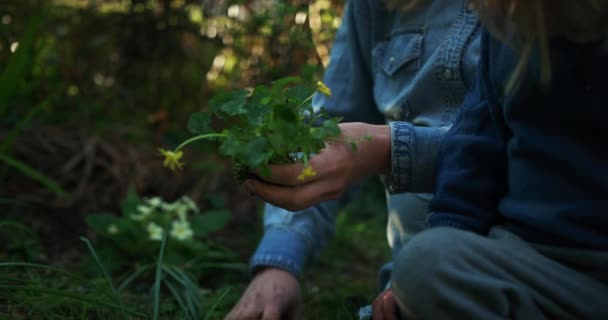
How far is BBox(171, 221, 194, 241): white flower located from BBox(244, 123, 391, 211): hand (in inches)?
32.9

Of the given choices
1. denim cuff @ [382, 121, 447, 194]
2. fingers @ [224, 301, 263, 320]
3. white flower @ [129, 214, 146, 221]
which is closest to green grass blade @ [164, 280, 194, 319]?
fingers @ [224, 301, 263, 320]

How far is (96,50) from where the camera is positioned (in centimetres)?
295

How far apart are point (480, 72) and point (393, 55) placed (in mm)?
400

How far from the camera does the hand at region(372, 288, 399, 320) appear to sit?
123 cm

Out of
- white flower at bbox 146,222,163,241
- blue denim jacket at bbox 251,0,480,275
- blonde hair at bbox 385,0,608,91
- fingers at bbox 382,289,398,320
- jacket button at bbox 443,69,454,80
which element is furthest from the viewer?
white flower at bbox 146,222,163,241

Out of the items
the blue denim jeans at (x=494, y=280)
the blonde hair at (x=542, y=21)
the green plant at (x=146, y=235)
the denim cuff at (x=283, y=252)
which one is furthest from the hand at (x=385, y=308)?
the green plant at (x=146, y=235)

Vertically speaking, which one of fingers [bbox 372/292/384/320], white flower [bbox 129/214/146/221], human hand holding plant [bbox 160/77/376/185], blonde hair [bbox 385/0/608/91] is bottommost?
white flower [bbox 129/214/146/221]

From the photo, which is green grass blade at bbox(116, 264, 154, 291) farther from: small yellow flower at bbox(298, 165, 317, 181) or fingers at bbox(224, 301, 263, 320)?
small yellow flower at bbox(298, 165, 317, 181)

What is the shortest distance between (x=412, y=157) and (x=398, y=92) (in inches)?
14.2

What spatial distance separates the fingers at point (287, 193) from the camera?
1163mm

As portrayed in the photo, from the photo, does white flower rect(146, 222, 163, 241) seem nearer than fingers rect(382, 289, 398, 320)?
No

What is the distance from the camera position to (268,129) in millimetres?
1110

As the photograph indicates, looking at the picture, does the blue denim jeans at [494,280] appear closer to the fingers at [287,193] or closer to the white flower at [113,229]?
the fingers at [287,193]

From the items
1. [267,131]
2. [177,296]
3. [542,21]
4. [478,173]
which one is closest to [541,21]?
[542,21]
